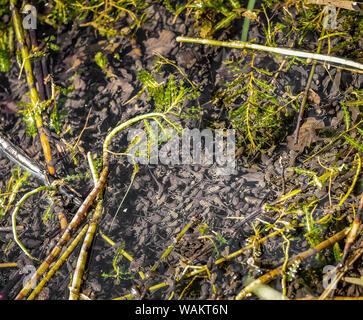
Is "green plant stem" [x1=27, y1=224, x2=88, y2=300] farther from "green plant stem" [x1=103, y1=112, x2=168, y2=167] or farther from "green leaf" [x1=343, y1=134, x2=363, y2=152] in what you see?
"green leaf" [x1=343, y1=134, x2=363, y2=152]

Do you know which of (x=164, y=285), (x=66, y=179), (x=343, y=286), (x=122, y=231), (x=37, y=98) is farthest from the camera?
(x=37, y=98)

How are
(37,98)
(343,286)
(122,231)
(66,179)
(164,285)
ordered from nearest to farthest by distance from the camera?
(343,286)
(164,285)
(122,231)
(66,179)
(37,98)

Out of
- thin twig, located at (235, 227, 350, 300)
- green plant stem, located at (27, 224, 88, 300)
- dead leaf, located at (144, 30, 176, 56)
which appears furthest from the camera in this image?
dead leaf, located at (144, 30, 176, 56)

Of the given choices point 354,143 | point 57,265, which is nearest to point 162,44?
point 354,143

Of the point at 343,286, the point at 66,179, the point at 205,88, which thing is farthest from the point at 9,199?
the point at 343,286

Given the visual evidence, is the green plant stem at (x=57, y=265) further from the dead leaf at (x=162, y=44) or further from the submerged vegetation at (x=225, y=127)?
the dead leaf at (x=162, y=44)

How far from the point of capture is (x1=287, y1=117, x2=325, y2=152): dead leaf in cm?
134

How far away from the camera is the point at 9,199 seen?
4.75 feet

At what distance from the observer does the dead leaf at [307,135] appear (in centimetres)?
134

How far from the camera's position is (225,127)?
1416 mm

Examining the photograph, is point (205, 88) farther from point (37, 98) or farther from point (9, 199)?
point (9, 199)

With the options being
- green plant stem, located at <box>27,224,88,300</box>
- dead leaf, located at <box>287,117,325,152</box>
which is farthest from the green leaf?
green plant stem, located at <box>27,224,88,300</box>

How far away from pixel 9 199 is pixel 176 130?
85 cm

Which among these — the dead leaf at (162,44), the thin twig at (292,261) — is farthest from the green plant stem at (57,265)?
the dead leaf at (162,44)
